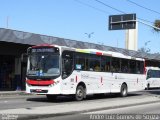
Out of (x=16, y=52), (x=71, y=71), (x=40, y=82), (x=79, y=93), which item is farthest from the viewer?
(x=16, y=52)

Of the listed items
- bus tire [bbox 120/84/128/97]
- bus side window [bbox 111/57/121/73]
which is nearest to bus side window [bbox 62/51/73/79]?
bus side window [bbox 111/57/121/73]

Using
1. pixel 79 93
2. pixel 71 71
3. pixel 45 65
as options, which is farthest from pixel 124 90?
pixel 45 65

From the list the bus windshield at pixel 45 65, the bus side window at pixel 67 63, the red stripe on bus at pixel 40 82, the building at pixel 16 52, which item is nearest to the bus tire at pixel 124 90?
the bus side window at pixel 67 63

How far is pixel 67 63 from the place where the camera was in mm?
24172

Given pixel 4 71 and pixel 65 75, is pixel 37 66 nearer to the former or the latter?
pixel 65 75

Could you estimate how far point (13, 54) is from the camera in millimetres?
41375

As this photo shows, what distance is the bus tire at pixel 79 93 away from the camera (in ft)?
82.8

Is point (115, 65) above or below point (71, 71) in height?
above

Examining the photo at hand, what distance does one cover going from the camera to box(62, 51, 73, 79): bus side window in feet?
78.3

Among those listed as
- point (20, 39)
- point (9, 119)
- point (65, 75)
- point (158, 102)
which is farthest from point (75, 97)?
point (20, 39)

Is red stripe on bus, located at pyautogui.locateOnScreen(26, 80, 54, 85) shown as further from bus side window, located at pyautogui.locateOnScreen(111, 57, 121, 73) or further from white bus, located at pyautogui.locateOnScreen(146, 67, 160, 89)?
white bus, located at pyautogui.locateOnScreen(146, 67, 160, 89)

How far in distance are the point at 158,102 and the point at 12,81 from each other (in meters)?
20.7

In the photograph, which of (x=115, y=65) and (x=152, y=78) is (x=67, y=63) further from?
(x=152, y=78)

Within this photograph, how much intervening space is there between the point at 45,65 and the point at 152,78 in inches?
1272
